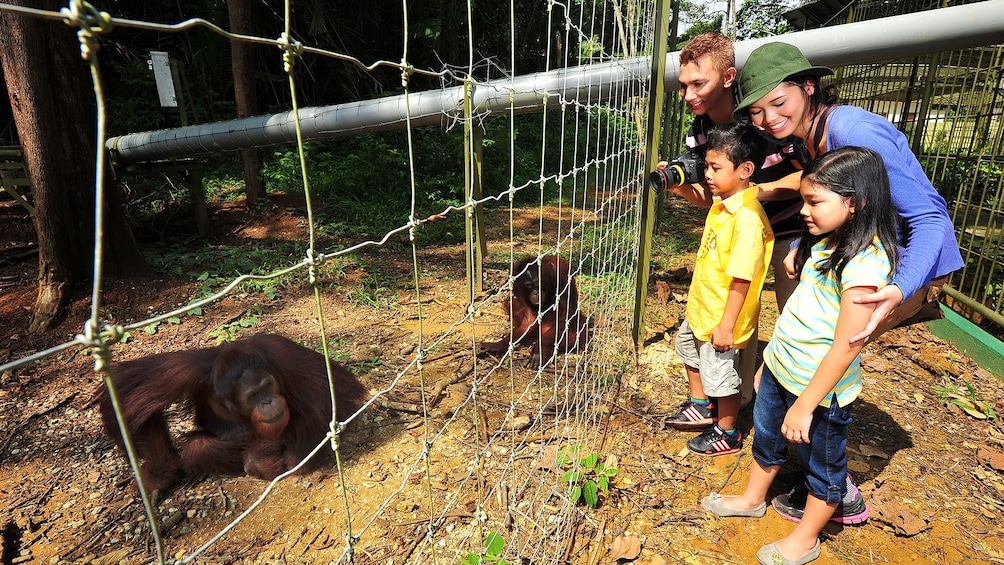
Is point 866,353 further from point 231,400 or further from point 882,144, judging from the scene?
point 231,400

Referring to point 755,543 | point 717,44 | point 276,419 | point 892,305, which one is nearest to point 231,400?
point 276,419

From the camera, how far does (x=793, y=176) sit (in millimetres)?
2180

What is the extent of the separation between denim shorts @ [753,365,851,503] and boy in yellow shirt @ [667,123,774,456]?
0.31m

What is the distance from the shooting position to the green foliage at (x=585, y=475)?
87.4 inches

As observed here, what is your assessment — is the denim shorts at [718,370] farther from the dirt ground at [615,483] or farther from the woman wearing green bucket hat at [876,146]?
the woman wearing green bucket hat at [876,146]

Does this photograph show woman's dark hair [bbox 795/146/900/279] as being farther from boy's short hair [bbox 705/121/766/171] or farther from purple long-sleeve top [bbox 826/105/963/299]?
boy's short hair [bbox 705/121/766/171]

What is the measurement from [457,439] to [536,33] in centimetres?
1263

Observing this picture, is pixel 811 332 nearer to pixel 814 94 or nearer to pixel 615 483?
pixel 814 94

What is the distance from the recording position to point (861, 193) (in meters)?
1.59

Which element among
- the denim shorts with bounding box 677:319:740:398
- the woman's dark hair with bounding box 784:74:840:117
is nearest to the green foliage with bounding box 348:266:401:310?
the denim shorts with bounding box 677:319:740:398

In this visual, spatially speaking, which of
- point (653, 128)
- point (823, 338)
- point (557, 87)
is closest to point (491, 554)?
point (823, 338)

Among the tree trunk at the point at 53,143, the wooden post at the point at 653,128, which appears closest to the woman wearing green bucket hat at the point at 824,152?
the wooden post at the point at 653,128

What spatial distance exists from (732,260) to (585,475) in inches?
43.4

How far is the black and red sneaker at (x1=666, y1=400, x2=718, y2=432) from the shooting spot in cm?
277
